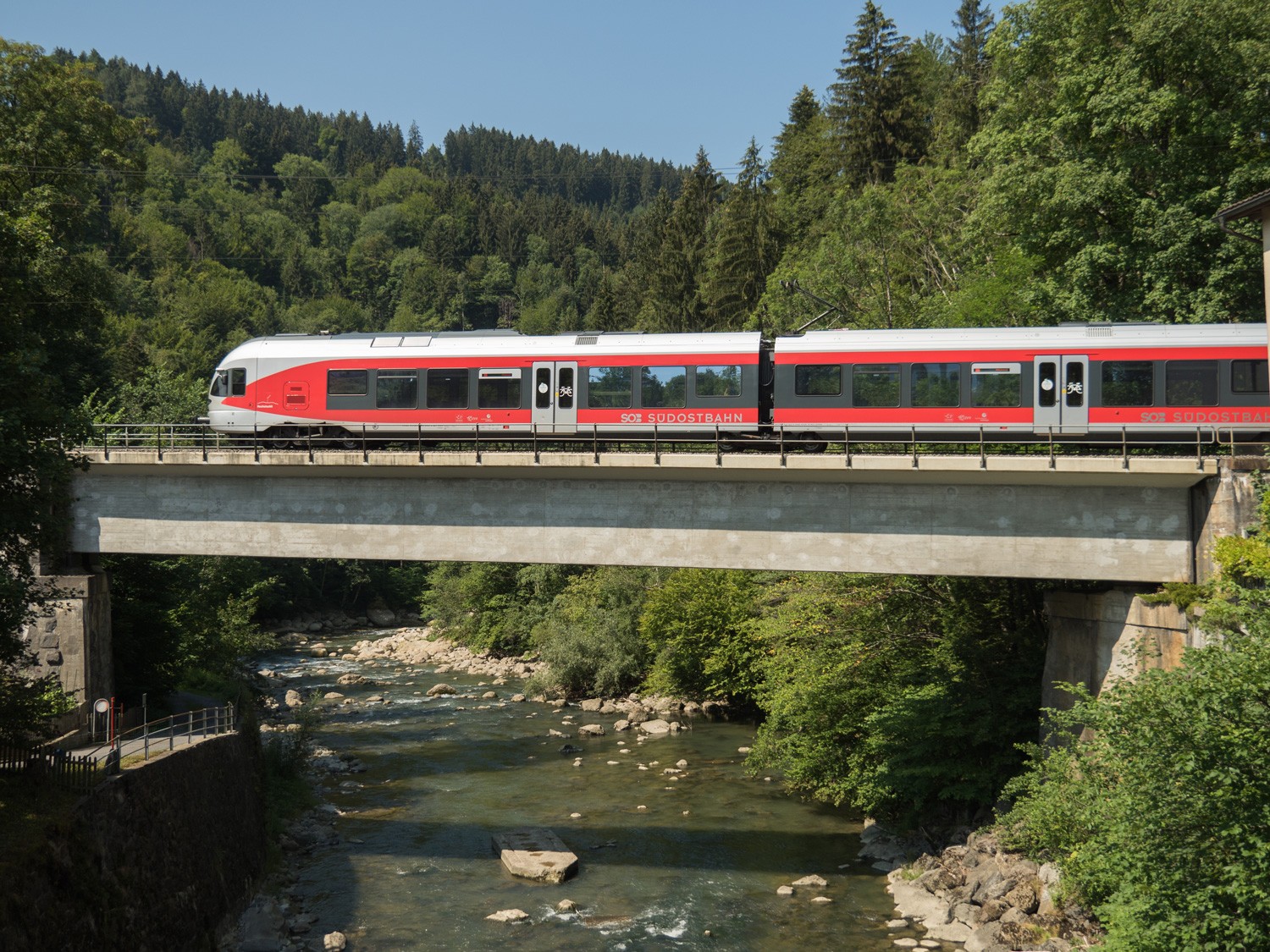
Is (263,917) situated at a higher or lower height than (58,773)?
lower

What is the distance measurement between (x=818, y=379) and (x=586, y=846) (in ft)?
41.8

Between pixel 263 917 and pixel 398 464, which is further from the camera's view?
pixel 398 464

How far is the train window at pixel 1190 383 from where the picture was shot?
73.7ft

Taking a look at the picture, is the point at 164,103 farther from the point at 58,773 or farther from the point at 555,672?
the point at 58,773

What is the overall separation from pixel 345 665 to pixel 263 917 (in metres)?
31.2

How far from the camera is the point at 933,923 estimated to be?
65.2ft

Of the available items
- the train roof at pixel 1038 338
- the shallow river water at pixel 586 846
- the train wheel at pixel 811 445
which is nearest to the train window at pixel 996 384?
the train roof at pixel 1038 338

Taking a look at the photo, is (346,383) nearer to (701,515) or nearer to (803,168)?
(701,515)

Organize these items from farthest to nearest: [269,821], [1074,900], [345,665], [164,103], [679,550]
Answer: [164,103], [345,665], [269,821], [679,550], [1074,900]

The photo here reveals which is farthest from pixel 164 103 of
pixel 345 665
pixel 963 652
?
pixel 963 652

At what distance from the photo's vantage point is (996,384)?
23.3 m

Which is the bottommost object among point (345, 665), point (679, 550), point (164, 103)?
point (345, 665)

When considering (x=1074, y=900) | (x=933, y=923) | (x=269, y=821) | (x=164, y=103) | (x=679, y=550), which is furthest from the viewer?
(x=164, y=103)

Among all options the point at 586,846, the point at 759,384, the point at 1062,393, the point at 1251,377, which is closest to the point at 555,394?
the point at 759,384
